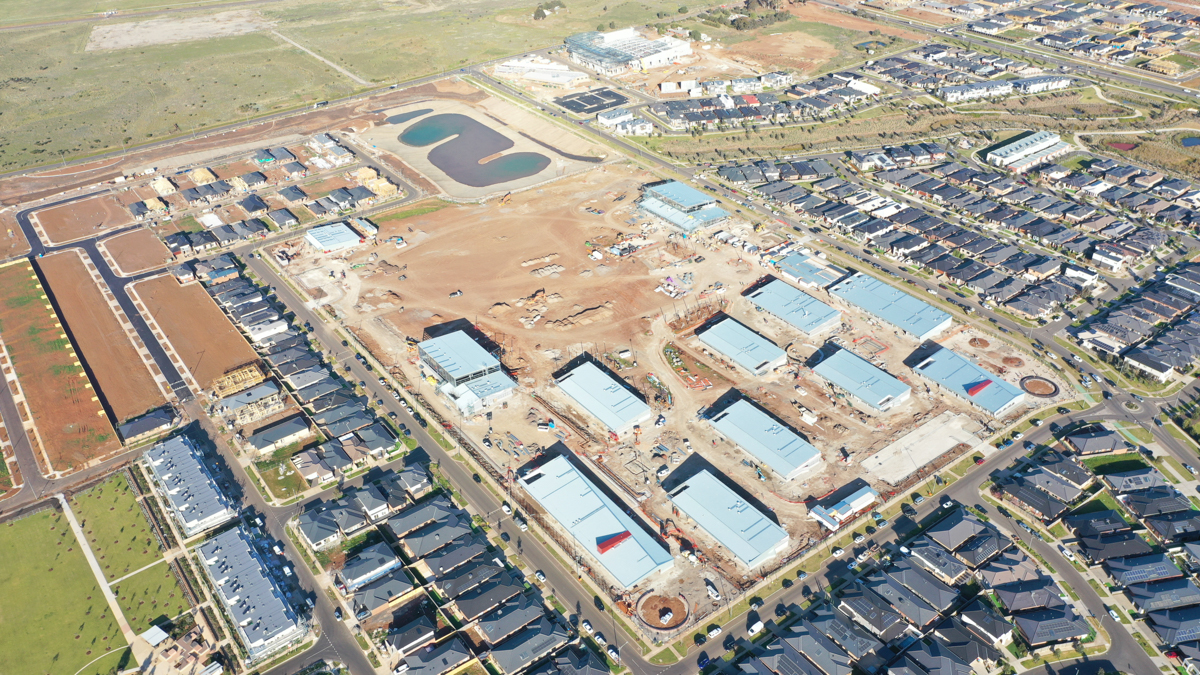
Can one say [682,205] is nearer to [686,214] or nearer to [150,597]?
[686,214]

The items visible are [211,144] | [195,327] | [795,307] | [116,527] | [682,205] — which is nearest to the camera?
[116,527]

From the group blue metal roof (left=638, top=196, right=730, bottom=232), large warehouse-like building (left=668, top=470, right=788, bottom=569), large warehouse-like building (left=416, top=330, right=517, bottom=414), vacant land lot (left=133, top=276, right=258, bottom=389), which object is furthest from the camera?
blue metal roof (left=638, top=196, right=730, bottom=232)

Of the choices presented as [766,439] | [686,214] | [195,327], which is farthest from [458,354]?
[686,214]

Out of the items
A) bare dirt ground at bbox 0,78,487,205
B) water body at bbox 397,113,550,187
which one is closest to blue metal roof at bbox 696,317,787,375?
water body at bbox 397,113,550,187

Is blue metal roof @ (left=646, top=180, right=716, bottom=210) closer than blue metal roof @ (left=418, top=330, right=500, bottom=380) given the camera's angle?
No

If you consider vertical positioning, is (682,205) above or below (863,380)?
above

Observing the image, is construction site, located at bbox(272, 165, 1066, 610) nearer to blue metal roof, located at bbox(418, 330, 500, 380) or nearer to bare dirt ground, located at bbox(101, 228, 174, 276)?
blue metal roof, located at bbox(418, 330, 500, 380)

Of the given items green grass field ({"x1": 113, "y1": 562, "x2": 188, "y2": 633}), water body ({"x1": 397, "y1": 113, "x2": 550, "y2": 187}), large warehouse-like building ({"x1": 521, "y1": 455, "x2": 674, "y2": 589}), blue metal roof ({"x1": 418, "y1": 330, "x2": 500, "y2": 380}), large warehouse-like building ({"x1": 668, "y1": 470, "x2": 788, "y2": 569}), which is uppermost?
water body ({"x1": 397, "y1": 113, "x2": 550, "y2": 187})
